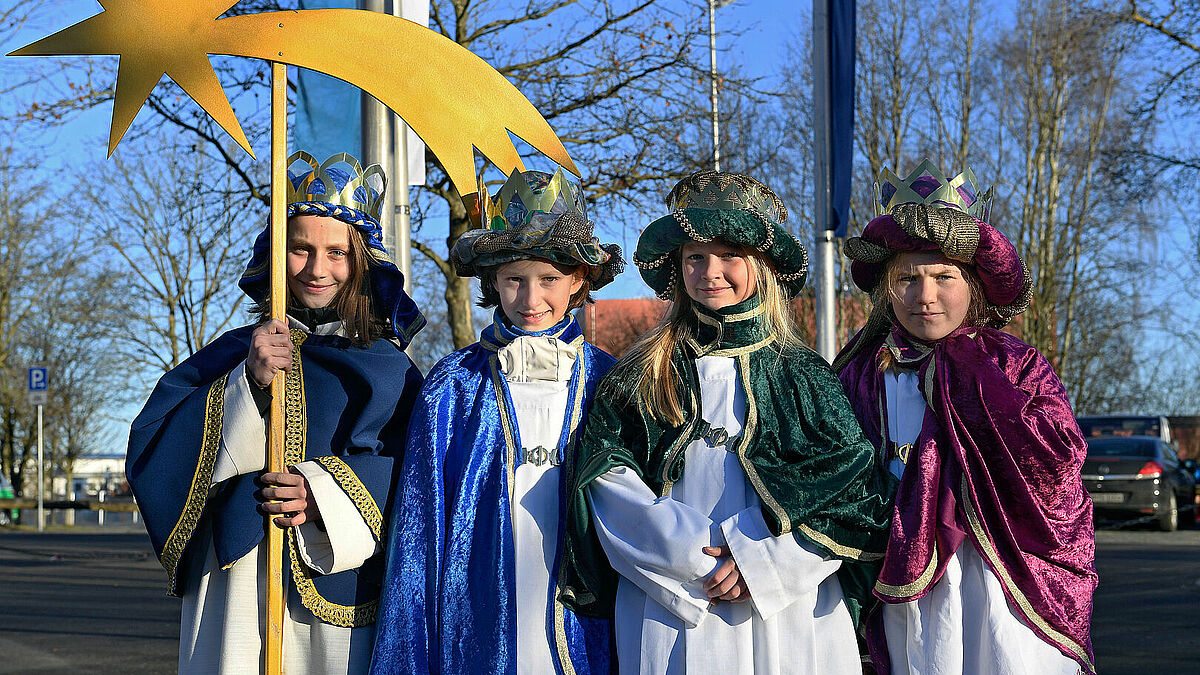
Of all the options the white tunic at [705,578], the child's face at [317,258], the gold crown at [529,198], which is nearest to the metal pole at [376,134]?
the child's face at [317,258]

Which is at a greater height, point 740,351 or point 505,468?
point 740,351

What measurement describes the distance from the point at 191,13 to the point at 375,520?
1532mm

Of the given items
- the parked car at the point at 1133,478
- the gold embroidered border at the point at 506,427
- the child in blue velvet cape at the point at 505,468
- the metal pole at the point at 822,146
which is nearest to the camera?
the child in blue velvet cape at the point at 505,468

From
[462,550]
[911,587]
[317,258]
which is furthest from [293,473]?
[911,587]

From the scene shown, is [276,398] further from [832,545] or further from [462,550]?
[832,545]

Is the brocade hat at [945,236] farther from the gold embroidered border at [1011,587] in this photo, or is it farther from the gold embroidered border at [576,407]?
the gold embroidered border at [576,407]

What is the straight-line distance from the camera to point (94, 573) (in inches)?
576

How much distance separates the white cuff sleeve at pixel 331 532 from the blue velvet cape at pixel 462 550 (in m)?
0.09

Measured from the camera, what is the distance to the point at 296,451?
3416 mm

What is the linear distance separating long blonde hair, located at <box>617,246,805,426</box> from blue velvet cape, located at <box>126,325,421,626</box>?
72 cm

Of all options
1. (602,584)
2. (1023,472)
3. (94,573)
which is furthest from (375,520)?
(94,573)

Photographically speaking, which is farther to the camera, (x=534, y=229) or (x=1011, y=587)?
(x=534, y=229)

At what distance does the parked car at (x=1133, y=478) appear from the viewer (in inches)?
610

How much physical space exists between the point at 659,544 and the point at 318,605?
3.19 feet
